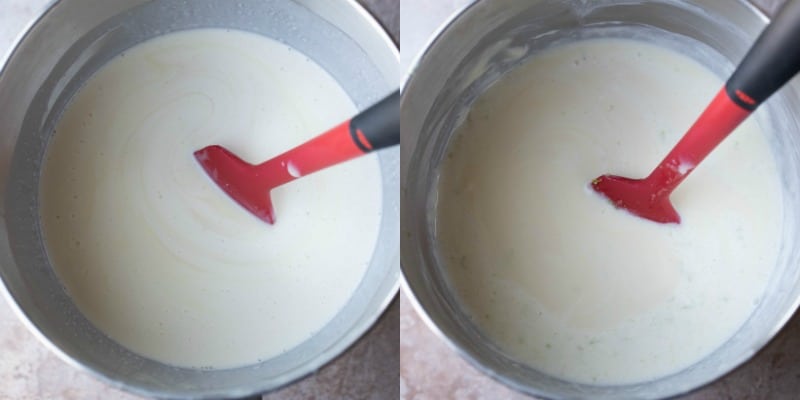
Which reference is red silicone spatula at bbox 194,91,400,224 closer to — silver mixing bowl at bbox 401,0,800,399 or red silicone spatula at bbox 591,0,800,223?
silver mixing bowl at bbox 401,0,800,399

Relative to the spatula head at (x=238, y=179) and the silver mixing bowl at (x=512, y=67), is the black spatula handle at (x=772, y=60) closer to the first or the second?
the silver mixing bowl at (x=512, y=67)

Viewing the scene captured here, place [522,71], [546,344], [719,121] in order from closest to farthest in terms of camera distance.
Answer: [719,121] < [546,344] < [522,71]

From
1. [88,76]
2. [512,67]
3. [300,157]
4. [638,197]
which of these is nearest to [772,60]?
[638,197]

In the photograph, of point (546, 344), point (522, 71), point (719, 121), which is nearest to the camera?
point (719, 121)

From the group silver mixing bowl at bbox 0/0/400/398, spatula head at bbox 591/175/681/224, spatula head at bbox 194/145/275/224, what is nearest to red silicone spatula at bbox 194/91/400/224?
spatula head at bbox 194/145/275/224

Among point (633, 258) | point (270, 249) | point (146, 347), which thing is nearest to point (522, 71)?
point (633, 258)

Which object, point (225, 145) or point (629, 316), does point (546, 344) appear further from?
point (225, 145)
